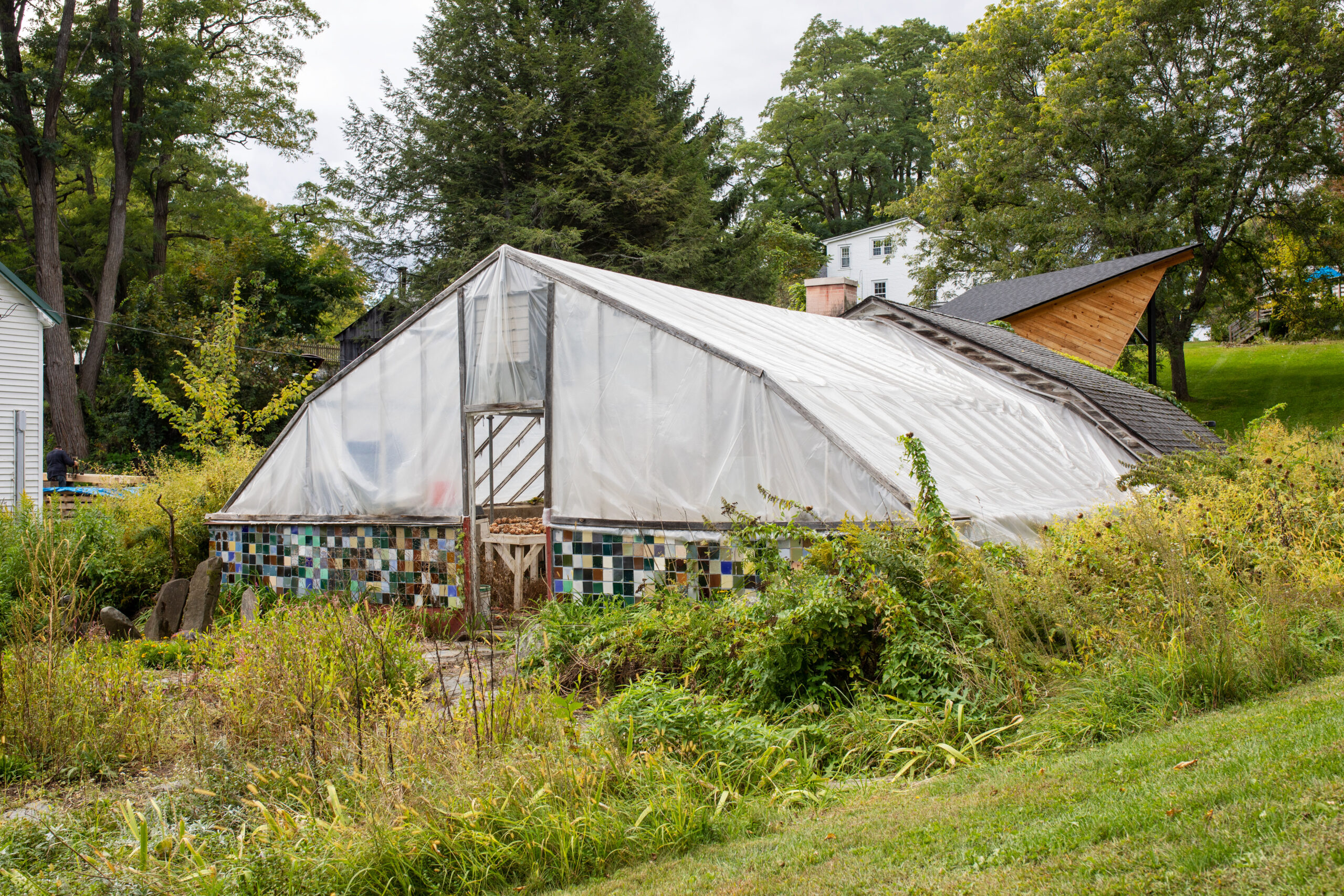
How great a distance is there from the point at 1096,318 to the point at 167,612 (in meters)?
17.6

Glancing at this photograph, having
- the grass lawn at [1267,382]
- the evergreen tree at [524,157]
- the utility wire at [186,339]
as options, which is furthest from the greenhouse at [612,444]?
the utility wire at [186,339]

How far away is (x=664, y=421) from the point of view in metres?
8.26

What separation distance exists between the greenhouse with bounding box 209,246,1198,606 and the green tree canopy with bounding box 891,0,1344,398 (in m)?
17.7

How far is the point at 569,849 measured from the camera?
365 cm

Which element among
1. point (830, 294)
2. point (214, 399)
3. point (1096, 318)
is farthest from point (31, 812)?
point (1096, 318)

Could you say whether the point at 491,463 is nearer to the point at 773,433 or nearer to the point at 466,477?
the point at 466,477

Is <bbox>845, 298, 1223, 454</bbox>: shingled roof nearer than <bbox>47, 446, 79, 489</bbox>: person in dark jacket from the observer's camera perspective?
Yes

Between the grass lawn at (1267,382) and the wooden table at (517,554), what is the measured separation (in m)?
Answer: 21.2

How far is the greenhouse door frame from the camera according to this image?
9031 mm

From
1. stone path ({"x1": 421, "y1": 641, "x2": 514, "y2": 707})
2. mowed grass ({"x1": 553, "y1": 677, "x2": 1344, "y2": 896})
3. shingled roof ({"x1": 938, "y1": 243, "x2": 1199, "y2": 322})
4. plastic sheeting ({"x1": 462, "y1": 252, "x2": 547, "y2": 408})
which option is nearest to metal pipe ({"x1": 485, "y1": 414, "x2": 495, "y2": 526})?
plastic sheeting ({"x1": 462, "y1": 252, "x2": 547, "y2": 408})

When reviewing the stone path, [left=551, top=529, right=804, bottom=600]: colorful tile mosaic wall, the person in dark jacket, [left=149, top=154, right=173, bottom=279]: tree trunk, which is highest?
[left=149, top=154, right=173, bottom=279]: tree trunk

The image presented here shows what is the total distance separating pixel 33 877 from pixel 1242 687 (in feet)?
17.4

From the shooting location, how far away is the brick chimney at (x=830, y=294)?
17578 mm

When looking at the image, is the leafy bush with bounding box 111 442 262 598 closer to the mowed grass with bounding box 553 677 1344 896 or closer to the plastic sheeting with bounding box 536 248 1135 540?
the plastic sheeting with bounding box 536 248 1135 540
